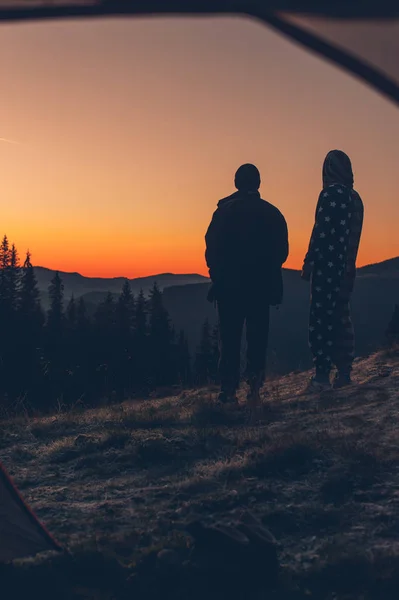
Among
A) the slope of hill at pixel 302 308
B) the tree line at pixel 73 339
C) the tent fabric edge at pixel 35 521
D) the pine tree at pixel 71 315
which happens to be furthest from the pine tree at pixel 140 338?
the slope of hill at pixel 302 308

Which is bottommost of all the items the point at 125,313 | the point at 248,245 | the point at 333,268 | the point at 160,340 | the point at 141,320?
the point at 160,340

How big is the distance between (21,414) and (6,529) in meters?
5.10

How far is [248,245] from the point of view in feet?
25.4

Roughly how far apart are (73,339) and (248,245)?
33.9 metres

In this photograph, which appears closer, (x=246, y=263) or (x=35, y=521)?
(x=35, y=521)

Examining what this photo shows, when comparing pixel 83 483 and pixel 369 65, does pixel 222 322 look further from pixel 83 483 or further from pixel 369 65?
pixel 369 65

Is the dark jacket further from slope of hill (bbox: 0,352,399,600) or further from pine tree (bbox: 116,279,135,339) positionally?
pine tree (bbox: 116,279,135,339)

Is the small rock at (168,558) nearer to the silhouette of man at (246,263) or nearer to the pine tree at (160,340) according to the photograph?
the silhouette of man at (246,263)

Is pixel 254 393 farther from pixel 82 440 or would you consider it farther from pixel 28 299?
pixel 28 299

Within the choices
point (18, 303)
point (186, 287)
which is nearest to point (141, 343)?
point (18, 303)

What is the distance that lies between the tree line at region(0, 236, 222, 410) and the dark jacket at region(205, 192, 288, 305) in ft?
87.6

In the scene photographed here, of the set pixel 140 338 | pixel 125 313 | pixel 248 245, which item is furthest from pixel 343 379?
pixel 125 313

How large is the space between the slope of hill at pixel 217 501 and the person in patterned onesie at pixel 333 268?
37.3 inches

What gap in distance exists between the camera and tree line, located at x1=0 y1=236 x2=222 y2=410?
3597 cm
